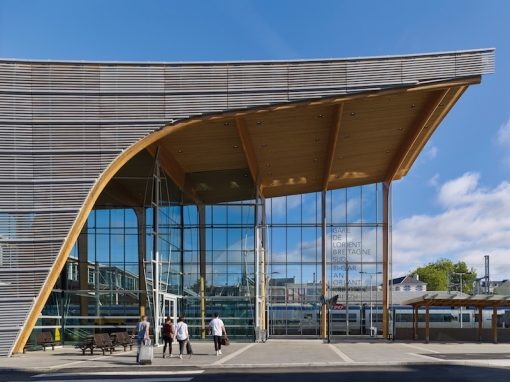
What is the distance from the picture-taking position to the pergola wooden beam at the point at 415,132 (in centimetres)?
2555

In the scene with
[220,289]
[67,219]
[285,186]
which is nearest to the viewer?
[67,219]

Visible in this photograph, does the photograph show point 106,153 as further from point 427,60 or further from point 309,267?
point 309,267

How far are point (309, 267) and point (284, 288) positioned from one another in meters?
2.00

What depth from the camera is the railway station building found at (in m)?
23.1

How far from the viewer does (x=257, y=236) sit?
34.9 meters

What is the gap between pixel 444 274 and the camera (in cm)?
11525

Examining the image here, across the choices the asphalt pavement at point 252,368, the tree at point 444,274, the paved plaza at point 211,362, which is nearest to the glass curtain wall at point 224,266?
the paved plaza at point 211,362

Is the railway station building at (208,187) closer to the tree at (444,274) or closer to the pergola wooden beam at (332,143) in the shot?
Result: the pergola wooden beam at (332,143)

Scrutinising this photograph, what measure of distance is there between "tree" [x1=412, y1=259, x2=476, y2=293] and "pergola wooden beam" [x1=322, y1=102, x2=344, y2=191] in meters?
80.8

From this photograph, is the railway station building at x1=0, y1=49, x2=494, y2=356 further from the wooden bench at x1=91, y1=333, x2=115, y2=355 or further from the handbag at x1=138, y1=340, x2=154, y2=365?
the handbag at x1=138, y1=340, x2=154, y2=365

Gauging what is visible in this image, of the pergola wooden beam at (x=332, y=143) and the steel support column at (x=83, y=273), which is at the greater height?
the pergola wooden beam at (x=332, y=143)

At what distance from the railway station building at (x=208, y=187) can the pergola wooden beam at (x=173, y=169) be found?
9cm

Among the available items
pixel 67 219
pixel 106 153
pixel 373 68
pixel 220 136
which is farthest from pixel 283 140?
pixel 67 219

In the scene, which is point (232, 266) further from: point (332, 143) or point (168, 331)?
point (168, 331)
